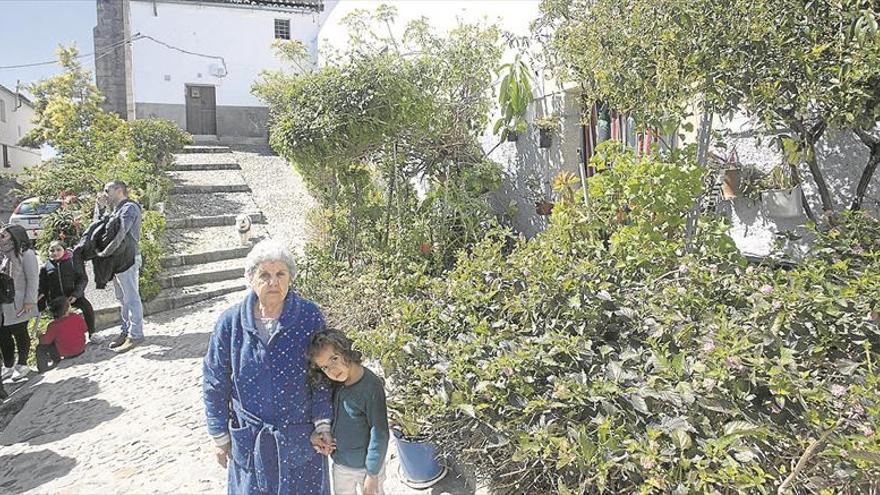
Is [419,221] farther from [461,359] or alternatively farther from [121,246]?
[461,359]

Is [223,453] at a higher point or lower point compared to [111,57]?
lower

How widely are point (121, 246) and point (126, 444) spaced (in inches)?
101

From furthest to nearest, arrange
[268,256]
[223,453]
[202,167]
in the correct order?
1. [202,167]
2. [223,453]
3. [268,256]

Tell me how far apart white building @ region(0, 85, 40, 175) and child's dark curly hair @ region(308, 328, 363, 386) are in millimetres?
34620

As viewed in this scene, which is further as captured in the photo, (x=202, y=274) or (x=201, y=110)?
(x=201, y=110)

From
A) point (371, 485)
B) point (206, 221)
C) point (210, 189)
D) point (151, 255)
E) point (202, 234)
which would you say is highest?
point (210, 189)

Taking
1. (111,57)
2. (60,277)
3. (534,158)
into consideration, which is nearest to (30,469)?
(60,277)

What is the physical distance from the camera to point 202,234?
35.7ft

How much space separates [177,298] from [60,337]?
186 cm

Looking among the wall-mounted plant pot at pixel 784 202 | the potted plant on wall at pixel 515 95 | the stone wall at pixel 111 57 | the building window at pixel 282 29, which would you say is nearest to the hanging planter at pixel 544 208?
the potted plant on wall at pixel 515 95

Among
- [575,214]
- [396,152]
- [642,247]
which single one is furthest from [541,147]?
[642,247]

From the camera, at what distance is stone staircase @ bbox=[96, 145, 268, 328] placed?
8570 millimetres

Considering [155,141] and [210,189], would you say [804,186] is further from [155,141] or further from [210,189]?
[155,141]

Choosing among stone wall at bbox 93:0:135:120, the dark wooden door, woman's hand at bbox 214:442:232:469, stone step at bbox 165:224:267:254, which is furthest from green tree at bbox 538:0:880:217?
stone wall at bbox 93:0:135:120
